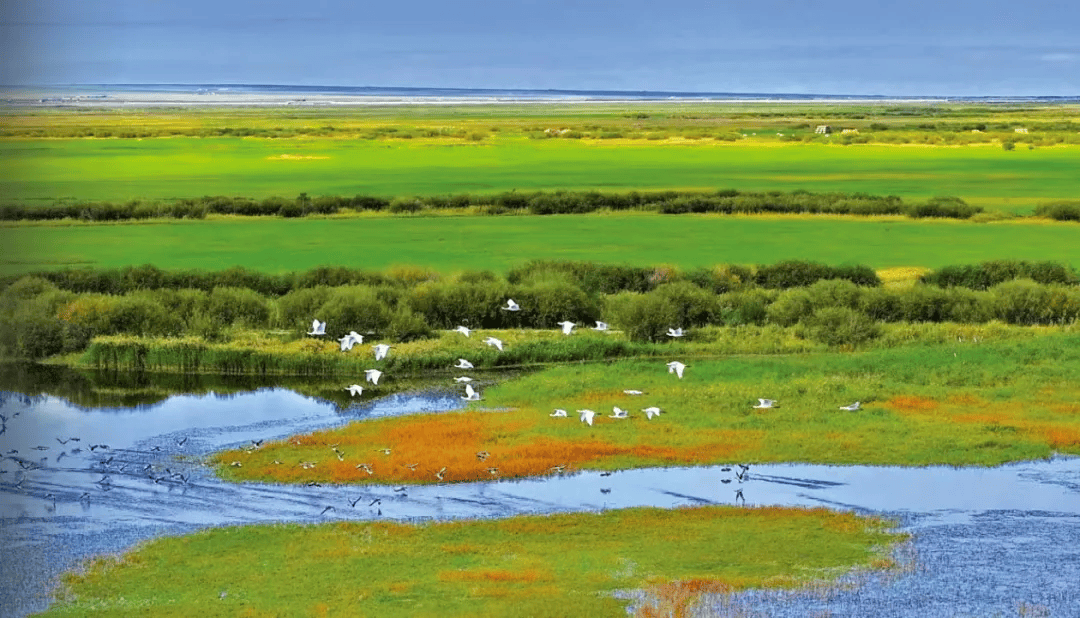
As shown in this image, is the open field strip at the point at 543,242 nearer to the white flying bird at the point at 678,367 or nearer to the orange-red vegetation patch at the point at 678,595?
the white flying bird at the point at 678,367

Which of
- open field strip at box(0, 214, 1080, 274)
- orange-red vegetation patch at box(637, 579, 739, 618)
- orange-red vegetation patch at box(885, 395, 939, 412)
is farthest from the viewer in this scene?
open field strip at box(0, 214, 1080, 274)

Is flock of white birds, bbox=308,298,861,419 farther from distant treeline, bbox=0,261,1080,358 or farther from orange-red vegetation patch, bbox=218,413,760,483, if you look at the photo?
orange-red vegetation patch, bbox=218,413,760,483

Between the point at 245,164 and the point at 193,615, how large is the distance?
53.1m

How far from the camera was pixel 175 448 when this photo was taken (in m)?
18.5

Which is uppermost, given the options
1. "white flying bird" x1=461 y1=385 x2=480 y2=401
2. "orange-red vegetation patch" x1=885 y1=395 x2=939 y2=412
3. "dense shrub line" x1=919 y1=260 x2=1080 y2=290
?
"dense shrub line" x1=919 y1=260 x2=1080 y2=290

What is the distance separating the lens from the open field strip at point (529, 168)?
51750mm

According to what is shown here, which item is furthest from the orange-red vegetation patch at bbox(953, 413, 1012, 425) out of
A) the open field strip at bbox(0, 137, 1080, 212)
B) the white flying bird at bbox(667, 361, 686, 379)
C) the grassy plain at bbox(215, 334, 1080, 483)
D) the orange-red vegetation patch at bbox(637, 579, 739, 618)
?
the open field strip at bbox(0, 137, 1080, 212)

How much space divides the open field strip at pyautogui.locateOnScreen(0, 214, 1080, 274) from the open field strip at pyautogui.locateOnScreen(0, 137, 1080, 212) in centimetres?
559

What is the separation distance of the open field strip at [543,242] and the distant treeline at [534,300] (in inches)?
103

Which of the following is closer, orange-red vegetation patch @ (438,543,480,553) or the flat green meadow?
the flat green meadow

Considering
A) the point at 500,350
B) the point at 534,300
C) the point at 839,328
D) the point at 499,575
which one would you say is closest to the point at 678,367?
the point at 500,350

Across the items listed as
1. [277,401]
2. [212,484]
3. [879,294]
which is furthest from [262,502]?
[879,294]

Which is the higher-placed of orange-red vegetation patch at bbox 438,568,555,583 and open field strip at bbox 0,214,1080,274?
open field strip at bbox 0,214,1080,274

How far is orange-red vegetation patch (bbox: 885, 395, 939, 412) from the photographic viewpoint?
810 inches
